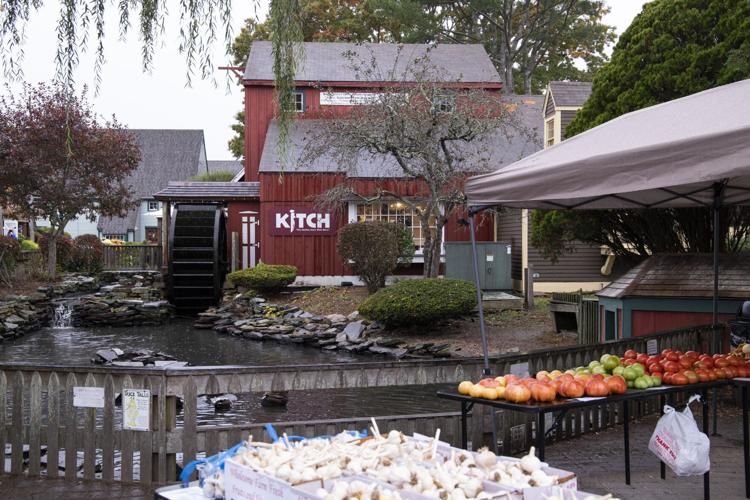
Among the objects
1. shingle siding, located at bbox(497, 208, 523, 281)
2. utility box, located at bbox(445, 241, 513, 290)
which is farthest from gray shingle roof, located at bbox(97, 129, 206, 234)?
utility box, located at bbox(445, 241, 513, 290)

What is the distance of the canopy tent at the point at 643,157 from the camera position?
4641 mm

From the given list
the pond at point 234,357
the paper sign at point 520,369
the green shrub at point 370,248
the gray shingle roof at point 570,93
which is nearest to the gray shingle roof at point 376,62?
the gray shingle roof at point 570,93

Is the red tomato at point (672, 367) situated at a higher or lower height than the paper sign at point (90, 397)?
higher

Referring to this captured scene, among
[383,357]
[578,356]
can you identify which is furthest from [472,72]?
[578,356]

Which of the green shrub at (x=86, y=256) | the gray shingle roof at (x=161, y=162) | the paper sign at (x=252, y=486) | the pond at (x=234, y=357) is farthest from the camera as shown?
the gray shingle roof at (x=161, y=162)

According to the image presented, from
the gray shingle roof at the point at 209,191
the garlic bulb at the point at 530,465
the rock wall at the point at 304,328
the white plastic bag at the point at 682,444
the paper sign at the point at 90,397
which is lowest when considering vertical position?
the rock wall at the point at 304,328

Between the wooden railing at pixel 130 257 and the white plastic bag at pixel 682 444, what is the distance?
84.2 ft

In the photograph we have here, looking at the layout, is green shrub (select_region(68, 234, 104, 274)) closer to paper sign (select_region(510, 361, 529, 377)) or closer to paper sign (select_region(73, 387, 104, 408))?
paper sign (select_region(73, 387, 104, 408))

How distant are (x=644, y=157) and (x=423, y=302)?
10528 millimetres

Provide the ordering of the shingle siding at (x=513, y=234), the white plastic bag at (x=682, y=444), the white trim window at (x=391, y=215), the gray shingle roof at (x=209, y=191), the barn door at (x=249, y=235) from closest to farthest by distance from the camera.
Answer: the white plastic bag at (x=682, y=444)
the shingle siding at (x=513, y=234)
the white trim window at (x=391, y=215)
the gray shingle roof at (x=209, y=191)
the barn door at (x=249, y=235)

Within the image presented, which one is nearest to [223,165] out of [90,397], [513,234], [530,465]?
[513,234]

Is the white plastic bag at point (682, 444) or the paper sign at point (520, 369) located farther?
the paper sign at point (520, 369)

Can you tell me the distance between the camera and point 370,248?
1898cm

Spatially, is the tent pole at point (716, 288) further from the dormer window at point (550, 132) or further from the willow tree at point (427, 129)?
the dormer window at point (550, 132)
